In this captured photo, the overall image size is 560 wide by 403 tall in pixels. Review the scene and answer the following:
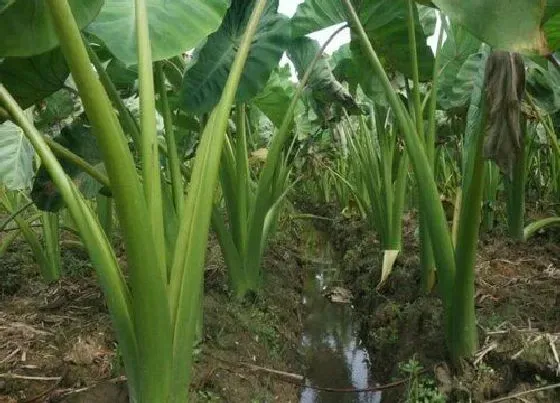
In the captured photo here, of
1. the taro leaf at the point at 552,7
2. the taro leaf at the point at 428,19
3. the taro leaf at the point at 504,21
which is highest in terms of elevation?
the taro leaf at the point at 428,19

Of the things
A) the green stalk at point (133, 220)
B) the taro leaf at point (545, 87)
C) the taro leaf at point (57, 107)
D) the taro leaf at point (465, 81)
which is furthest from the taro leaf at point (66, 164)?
the taro leaf at point (545, 87)

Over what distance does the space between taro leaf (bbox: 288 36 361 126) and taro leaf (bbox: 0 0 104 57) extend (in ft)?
5.67

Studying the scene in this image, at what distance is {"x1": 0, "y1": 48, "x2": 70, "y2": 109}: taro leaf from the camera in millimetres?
1594

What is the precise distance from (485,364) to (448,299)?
0.66 ft

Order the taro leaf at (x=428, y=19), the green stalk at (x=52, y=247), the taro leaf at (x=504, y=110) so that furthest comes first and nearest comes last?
1. the taro leaf at (x=428, y=19)
2. the green stalk at (x=52, y=247)
3. the taro leaf at (x=504, y=110)

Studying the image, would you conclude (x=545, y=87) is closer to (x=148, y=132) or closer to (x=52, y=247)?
(x=148, y=132)

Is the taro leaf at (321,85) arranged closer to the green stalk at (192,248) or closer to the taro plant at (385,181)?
the taro plant at (385,181)

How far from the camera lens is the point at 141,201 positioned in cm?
98

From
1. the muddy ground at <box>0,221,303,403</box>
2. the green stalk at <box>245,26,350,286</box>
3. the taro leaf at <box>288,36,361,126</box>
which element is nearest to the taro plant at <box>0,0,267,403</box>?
the muddy ground at <box>0,221,303,403</box>

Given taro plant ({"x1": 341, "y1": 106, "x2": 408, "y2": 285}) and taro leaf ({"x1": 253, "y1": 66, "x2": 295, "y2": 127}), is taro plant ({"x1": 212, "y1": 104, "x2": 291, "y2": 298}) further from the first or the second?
taro leaf ({"x1": 253, "y1": 66, "x2": 295, "y2": 127})

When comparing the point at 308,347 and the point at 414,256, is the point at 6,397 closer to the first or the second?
the point at 308,347

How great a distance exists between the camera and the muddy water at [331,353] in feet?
6.66

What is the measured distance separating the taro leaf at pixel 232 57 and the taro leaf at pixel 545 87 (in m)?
1.02

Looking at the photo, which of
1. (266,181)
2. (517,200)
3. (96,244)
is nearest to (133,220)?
(96,244)
